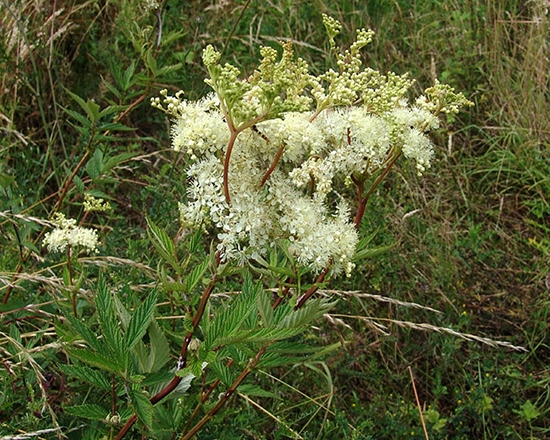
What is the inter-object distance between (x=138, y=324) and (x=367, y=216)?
4.95ft

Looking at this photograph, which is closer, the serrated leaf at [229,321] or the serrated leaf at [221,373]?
the serrated leaf at [229,321]

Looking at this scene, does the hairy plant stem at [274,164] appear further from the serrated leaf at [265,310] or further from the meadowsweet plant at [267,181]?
the serrated leaf at [265,310]

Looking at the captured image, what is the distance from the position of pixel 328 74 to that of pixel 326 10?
2.36m

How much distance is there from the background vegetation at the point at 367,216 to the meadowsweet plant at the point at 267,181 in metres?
0.26

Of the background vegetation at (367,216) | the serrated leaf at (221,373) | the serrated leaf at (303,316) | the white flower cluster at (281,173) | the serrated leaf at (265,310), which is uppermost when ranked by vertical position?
the white flower cluster at (281,173)

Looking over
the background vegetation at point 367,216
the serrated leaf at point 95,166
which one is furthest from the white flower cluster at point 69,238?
the serrated leaf at point 95,166

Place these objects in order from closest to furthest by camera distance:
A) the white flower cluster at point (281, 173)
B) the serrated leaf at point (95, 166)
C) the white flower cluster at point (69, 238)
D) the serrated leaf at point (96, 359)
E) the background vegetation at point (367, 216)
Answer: the serrated leaf at point (96, 359) → the white flower cluster at point (281, 173) → the white flower cluster at point (69, 238) → the background vegetation at point (367, 216) → the serrated leaf at point (95, 166)

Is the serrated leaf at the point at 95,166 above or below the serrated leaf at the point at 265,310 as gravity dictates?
below

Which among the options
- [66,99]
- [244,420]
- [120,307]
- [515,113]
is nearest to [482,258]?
[515,113]

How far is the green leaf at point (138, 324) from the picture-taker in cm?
113

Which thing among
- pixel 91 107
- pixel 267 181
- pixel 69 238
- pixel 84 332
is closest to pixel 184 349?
pixel 84 332

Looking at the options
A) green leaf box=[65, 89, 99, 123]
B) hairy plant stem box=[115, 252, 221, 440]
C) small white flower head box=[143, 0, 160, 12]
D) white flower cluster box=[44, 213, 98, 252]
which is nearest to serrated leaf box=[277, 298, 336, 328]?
hairy plant stem box=[115, 252, 221, 440]

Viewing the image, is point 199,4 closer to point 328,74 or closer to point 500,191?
point 500,191

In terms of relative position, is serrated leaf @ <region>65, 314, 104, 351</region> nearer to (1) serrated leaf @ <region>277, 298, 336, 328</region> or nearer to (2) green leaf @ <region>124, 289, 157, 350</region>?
(2) green leaf @ <region>124, 289, 157, 350</region>
